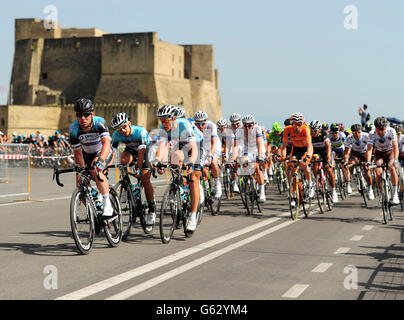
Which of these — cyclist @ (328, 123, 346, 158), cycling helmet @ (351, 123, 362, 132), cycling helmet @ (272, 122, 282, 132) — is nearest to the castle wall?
cycling helmet @ (272, 122, 282, 132)

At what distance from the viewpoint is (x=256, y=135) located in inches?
614

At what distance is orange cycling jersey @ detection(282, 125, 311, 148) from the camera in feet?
47.4

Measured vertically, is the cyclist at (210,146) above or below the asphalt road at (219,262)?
above

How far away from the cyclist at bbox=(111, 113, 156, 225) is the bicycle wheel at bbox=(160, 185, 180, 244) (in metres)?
0.52

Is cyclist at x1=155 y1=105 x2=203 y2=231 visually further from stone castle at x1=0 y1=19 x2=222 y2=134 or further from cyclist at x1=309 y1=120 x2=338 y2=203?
stone castle at x1=0 y1=19 x2=222 y2=134

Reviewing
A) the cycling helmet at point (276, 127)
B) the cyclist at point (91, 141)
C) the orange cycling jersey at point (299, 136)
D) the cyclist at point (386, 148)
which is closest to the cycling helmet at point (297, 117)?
the orange cycling jersey at point (299, 136)

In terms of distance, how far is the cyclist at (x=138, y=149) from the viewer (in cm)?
1070

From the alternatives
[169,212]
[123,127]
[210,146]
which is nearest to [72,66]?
[210,146]

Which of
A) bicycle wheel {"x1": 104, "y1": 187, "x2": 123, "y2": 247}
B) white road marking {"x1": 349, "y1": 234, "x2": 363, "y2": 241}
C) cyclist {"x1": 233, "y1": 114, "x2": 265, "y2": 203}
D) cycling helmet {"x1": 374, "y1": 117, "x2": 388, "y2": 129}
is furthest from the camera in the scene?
cyclist {"x1": 233, "y1": 114, "x2": 265, "y2": 203}

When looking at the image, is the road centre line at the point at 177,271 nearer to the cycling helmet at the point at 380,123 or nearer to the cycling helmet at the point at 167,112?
the cycling helmet at the point at 167,112

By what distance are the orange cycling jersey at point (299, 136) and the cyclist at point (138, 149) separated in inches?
171

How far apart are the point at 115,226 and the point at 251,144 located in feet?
20.8

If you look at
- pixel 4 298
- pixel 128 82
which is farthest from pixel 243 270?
pixel 128 82

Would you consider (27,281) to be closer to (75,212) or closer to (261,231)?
(75,212)
